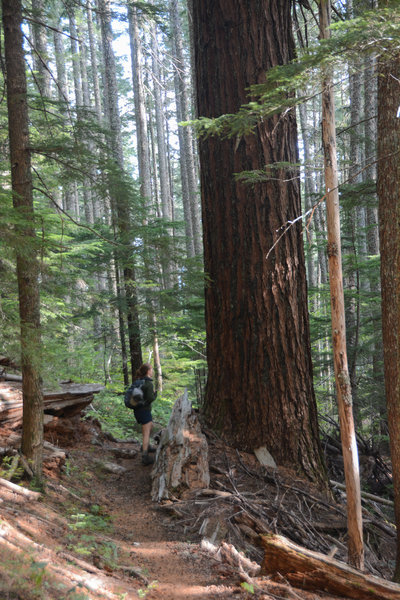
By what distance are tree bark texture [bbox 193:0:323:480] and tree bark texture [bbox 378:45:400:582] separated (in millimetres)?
1600

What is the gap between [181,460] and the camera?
16.8ft

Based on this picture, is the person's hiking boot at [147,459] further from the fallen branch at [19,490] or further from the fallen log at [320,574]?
the fallen log at [320,574]

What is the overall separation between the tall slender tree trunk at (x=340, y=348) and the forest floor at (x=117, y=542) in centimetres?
67

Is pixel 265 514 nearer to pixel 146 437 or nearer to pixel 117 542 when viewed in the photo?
pixel 117 542

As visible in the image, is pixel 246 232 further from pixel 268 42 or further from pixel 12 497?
pixel 12 497

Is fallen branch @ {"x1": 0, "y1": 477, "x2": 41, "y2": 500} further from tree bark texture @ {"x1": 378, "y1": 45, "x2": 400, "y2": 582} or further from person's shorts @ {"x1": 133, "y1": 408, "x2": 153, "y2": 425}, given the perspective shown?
tree bark texture @ {"x1": 378, "y1": 45, "x2": 400, "y2": 582}

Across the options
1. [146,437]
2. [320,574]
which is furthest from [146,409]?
[320,574]

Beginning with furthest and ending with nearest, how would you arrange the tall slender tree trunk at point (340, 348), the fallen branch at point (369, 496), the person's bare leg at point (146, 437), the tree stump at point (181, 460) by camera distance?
the person's bare leg at point (146, 437) → the fallen branch at point (369, 496) → the tree stump at point (181, 460) → the tall slender tree trunk at point (340, 348)

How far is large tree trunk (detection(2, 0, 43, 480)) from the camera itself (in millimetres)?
4625

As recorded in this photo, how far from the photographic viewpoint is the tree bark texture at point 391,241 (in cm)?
412

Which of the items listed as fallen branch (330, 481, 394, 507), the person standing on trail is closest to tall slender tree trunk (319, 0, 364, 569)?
fallen branch (330, 481, 394, 507)

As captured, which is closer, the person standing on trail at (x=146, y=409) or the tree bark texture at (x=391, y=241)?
the tree bark texture at (x=391, y=241)

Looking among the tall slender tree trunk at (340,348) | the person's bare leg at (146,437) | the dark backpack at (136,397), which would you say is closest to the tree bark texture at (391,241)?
the tall slender tree trunk at (340,348)

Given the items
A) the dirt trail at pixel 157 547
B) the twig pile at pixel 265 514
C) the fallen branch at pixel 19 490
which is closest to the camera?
the dirt trail at pixel 157 547
